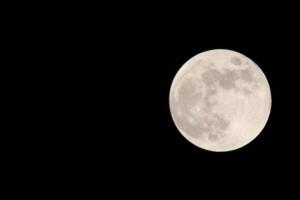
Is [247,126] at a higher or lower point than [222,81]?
lower

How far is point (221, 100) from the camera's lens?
857 centimetres

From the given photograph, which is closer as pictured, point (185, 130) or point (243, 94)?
point (243, 94)

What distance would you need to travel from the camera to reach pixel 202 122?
28.9ft

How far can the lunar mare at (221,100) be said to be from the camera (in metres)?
8.58

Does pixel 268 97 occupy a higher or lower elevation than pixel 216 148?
higher

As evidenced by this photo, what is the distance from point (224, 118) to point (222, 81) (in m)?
0.74

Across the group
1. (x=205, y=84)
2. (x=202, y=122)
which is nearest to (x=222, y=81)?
(x=205, y=84)

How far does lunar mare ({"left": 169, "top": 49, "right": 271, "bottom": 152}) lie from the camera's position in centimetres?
858

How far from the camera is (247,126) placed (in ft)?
28.4

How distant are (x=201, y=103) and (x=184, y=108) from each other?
16.4 inches

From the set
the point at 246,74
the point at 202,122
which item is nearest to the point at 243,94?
the point at 246,74

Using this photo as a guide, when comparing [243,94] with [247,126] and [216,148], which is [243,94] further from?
[216,148]

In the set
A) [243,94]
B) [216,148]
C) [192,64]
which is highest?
[192,64]

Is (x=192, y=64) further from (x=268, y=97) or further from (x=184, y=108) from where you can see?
(x=268, y=97)
